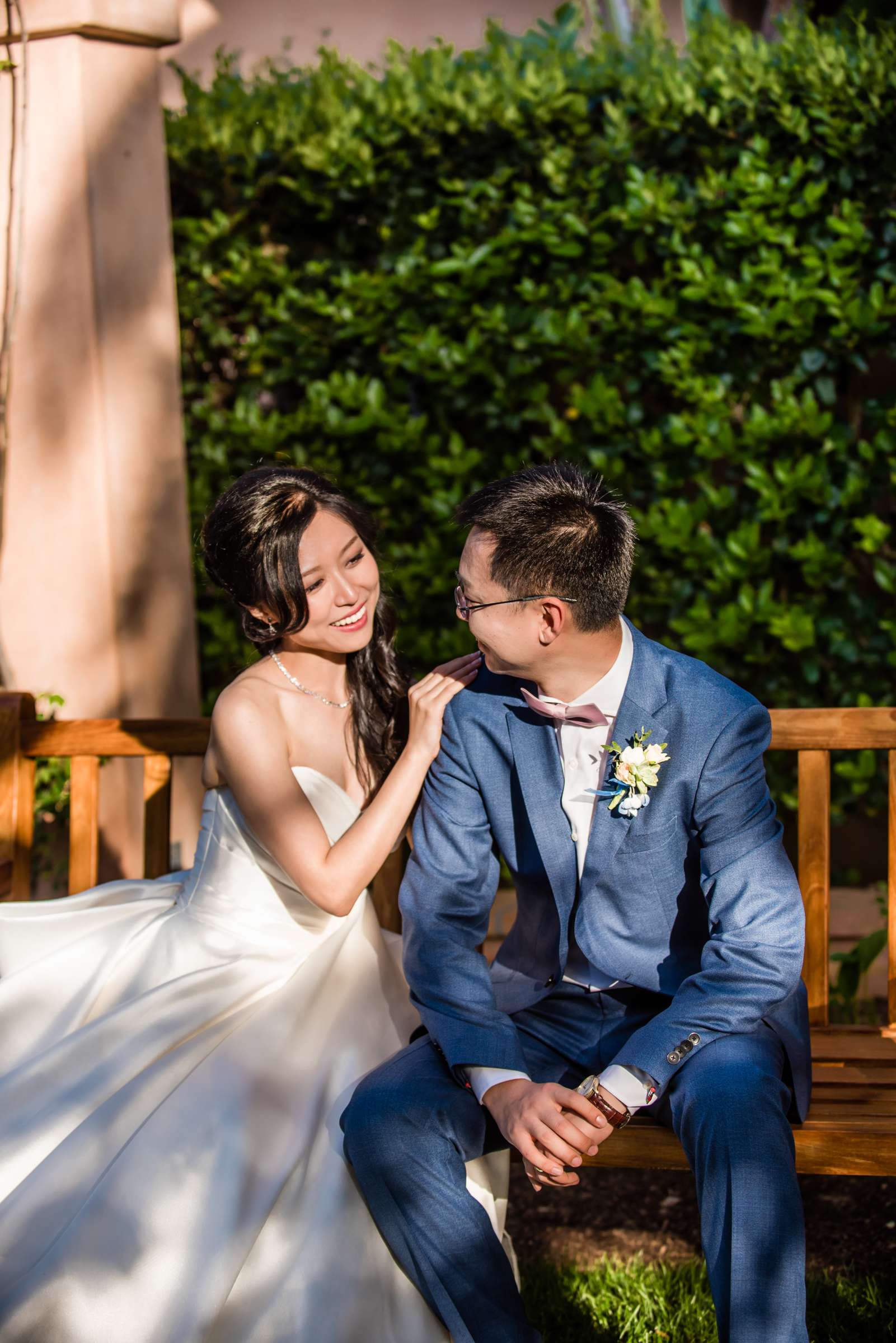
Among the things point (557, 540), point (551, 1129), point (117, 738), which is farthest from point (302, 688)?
point (551, 1129)

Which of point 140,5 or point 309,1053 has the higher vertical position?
point 140,5

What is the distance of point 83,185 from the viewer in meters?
3.69

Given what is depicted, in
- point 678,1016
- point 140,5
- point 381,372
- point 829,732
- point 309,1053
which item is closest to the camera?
point 678,1016

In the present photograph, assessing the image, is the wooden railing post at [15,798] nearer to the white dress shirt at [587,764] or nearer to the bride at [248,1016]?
the bride at [248,1016]

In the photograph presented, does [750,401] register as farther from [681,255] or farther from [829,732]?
[829,732]

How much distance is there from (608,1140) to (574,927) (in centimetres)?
45

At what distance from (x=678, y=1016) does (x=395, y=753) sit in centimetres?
110

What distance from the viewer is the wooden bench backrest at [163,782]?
9.92ft

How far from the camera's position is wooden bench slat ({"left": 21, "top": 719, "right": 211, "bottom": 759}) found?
332 centimetres

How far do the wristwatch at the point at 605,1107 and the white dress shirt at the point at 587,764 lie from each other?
32 centimetres

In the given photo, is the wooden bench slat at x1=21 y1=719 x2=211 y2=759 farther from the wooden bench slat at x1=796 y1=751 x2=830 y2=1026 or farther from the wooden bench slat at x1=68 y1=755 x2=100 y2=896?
the wooden bench slat at x1=796 y1=751 x2=830 y2=1026

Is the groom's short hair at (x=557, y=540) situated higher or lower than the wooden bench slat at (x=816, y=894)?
higher

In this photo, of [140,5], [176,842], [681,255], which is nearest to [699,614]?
[681,255]

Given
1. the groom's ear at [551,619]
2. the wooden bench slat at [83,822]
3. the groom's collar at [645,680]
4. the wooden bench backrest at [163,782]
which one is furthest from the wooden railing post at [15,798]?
the groom's ear at [551,619]
